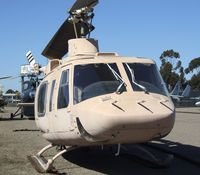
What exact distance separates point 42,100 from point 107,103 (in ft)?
11.9

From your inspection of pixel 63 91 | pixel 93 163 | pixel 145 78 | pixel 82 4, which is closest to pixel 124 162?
pixel 93 163

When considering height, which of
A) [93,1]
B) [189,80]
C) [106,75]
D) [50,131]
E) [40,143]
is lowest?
[189,80]

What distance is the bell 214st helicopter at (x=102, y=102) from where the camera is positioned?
24.1ft

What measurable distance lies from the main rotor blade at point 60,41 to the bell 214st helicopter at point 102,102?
1.32 metres

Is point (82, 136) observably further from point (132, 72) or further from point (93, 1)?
point (93, 1)

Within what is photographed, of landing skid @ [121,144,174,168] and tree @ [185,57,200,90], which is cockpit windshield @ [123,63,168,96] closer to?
landing skid @ [121,144,174,168]

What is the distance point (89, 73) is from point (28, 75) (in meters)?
19.8

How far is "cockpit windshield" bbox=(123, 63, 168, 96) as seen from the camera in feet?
27.1

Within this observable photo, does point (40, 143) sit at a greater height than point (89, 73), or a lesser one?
lesser

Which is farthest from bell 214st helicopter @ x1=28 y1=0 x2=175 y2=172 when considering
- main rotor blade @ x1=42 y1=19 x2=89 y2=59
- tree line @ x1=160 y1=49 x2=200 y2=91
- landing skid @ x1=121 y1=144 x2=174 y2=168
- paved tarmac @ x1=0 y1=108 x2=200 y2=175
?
tree line @ x1=160 y1=49 x2=200 y2=91

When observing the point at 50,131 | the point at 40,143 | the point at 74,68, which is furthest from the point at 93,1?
the point at 40,143

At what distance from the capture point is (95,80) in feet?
27.3

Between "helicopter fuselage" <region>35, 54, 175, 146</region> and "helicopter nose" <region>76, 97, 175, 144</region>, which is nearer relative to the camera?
"helicopter nose" <region>76, 97, 175, 144</region>

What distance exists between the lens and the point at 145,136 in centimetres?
766
